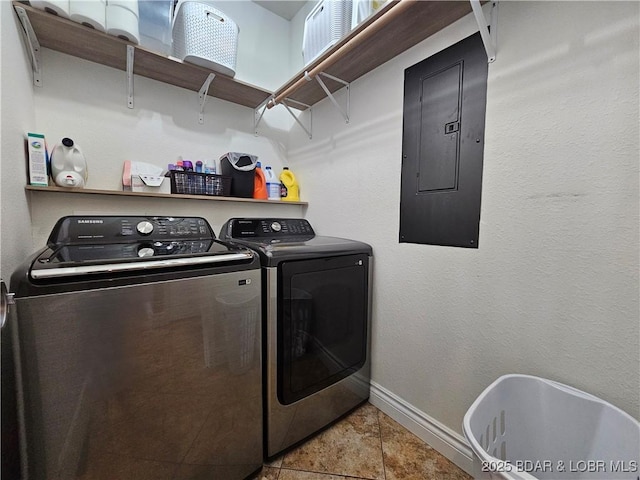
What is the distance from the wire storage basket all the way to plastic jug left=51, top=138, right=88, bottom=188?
Result: 0.43 meters

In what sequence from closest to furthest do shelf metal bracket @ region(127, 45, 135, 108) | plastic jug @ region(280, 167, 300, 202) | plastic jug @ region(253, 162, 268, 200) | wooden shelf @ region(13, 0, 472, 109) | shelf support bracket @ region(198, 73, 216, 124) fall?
wooden shelf @ region(13, 0, 472, 109) < shelf metal bracket @ region(127, 45, 135, 108) < shelf support bracket @ region(198, 73, 216, 124) < plastic jug @ region(253, 162, 268, 200) < plastic jug @ region(280, 167, 300, 202)

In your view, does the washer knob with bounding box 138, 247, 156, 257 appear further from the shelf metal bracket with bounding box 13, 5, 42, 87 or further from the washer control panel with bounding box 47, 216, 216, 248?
the shelf metal bracket with bounding box 13, 5, 42, 87

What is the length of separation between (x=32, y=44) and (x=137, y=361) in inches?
64.7

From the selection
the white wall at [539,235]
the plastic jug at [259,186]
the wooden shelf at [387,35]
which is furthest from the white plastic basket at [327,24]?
the plastic jug at [259,186]

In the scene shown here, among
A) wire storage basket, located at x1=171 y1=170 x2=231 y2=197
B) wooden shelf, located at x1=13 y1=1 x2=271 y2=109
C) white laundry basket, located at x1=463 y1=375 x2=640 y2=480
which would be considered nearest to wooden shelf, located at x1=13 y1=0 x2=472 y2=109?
wooden shelf, located at x1=13 y1=1 x2=271 y2=109

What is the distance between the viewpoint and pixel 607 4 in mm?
843

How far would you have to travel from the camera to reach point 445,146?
1278 millimetres

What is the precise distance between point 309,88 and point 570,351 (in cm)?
193

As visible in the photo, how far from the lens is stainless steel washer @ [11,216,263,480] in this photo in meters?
0.73

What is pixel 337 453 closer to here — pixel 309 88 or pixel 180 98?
pixel 309 88

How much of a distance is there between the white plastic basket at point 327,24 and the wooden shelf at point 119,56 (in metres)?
0.48

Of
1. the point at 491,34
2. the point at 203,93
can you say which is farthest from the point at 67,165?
the point at 491,34

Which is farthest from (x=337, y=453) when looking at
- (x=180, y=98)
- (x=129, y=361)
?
(x=180, y=98)

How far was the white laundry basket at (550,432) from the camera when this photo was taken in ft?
2.55
